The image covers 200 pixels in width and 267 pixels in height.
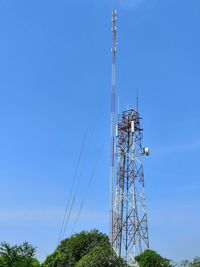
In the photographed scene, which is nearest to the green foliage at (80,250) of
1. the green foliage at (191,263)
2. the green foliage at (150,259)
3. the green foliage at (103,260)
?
the green foliage at (103,260)

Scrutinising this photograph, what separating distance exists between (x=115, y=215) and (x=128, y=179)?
10.3ft

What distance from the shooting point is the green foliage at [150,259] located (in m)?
34.9

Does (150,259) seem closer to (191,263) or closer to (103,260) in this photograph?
(103,260)

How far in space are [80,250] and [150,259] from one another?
25.9 ft

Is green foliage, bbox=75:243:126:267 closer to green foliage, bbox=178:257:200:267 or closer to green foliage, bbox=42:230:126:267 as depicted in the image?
green foliage, bbox=42:230:126:267

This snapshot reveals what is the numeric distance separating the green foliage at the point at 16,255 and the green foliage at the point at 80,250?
143 inches

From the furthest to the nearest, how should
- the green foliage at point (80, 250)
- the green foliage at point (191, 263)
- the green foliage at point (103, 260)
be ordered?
the green foliage at point (191, 263) < the green foliage at point (80, 250) < the green foliage at point (103, 260)

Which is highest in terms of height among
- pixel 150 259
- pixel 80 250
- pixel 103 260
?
pixel 80 250

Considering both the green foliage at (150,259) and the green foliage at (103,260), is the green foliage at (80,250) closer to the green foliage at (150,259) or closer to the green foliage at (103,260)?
the green foliage at (103,260)

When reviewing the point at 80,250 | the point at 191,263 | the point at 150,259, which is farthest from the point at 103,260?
the point at 191,263

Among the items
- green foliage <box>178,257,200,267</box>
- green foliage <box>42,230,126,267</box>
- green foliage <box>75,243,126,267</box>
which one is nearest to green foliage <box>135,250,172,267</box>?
green foliage <box>42,230,126,267</box>

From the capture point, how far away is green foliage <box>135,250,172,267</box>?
3488 cm

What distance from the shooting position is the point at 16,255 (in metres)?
32.9

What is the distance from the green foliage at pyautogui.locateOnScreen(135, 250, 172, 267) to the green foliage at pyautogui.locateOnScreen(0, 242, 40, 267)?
310 inches
